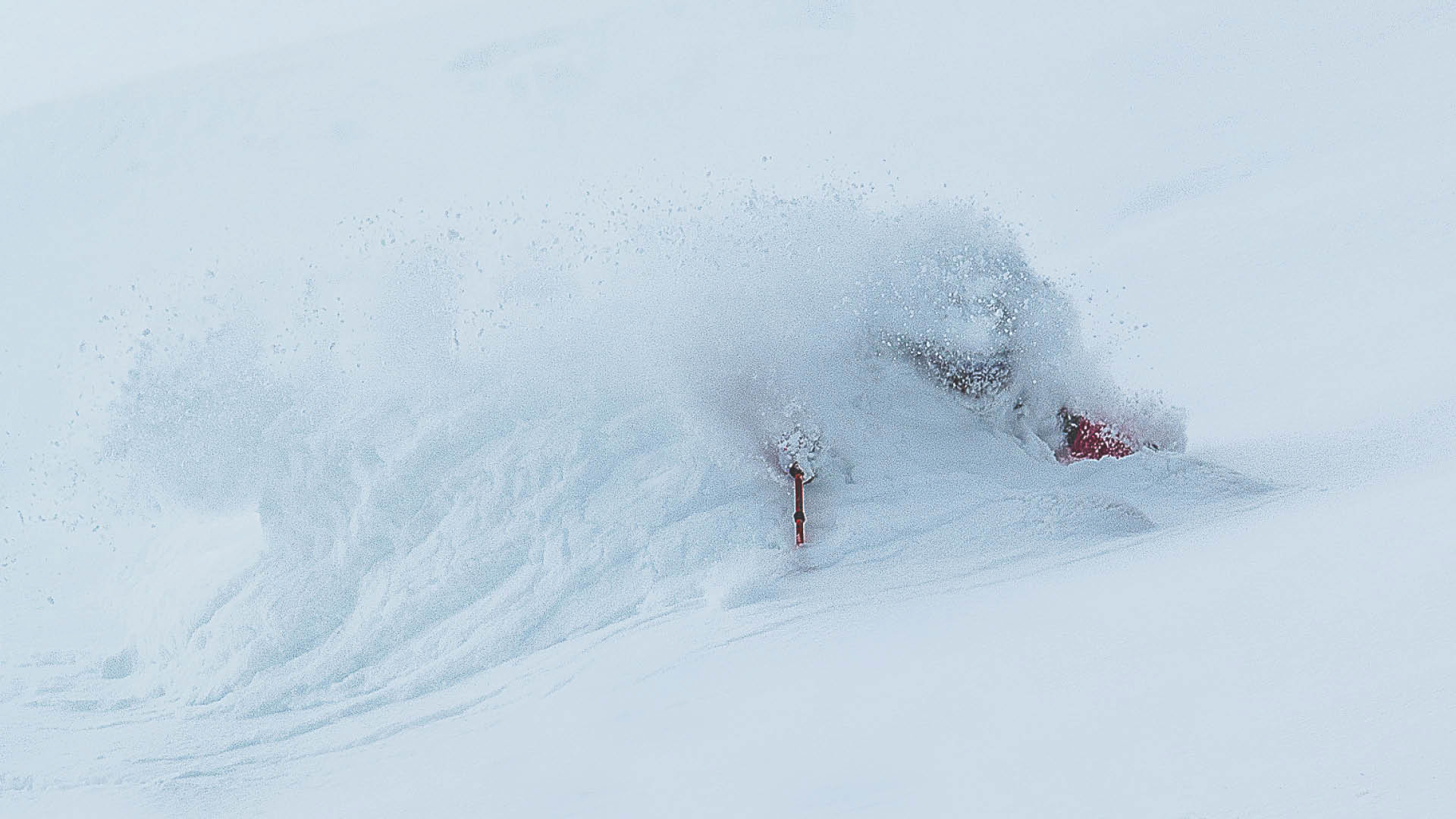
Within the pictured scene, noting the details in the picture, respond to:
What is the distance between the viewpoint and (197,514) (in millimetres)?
6914

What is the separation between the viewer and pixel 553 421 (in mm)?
6336

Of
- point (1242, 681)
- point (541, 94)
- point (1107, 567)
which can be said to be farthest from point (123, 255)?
point (1242, 681)

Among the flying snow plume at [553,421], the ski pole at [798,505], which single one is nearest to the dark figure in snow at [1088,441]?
the flying snow plume at [553,421]

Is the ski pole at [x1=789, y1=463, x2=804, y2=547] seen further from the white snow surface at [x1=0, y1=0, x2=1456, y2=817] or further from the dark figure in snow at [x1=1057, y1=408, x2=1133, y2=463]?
the dark figure in snow at [x1=1057, y1=408, x2=1133, y2=463]

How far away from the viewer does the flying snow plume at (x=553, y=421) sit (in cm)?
564

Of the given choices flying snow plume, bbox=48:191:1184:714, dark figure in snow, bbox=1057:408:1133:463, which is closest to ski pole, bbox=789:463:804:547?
flying snow plume, bbox=48:191:1184:714

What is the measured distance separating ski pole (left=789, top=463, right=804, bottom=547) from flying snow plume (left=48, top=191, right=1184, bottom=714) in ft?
0.26

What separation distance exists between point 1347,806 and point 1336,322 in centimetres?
766

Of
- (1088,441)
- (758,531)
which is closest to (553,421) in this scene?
(758,531)

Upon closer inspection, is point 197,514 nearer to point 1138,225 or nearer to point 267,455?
point 267,455

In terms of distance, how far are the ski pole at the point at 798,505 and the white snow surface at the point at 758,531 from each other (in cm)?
8

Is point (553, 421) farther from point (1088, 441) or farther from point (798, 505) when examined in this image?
point (1088, 441)

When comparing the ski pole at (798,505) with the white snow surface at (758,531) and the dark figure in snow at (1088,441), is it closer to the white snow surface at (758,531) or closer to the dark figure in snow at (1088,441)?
the white snow surface at (758,531)

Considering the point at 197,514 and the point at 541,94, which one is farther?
the point at 541,94
